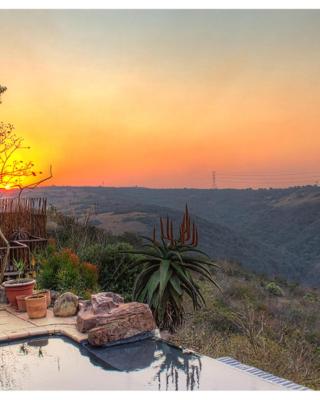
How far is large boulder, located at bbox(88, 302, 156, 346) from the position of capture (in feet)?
13.2

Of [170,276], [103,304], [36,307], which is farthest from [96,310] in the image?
[170,276]

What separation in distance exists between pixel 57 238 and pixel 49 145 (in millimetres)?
2020

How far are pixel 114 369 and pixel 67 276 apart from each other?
2.74 metres

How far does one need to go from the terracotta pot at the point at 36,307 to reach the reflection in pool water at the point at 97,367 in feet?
2.21

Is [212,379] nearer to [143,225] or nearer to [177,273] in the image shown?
[177,273]

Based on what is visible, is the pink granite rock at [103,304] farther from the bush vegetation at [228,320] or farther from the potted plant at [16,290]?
the potted plant at [16,290]

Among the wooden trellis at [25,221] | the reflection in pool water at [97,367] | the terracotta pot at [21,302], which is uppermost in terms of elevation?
the wooden trellis at [25,221]

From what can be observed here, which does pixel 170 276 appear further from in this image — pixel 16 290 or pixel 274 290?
pixel 274 290

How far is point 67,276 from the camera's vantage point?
607 cm

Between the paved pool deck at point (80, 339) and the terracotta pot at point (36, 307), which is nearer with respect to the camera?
the paved pool deck at point (80, 339)

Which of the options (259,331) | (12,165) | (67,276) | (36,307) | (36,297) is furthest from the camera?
(12,165)

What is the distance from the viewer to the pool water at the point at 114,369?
10.6 ft

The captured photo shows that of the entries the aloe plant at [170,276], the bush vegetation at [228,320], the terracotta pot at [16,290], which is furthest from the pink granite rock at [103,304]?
the terracotta pot at [16,290]
